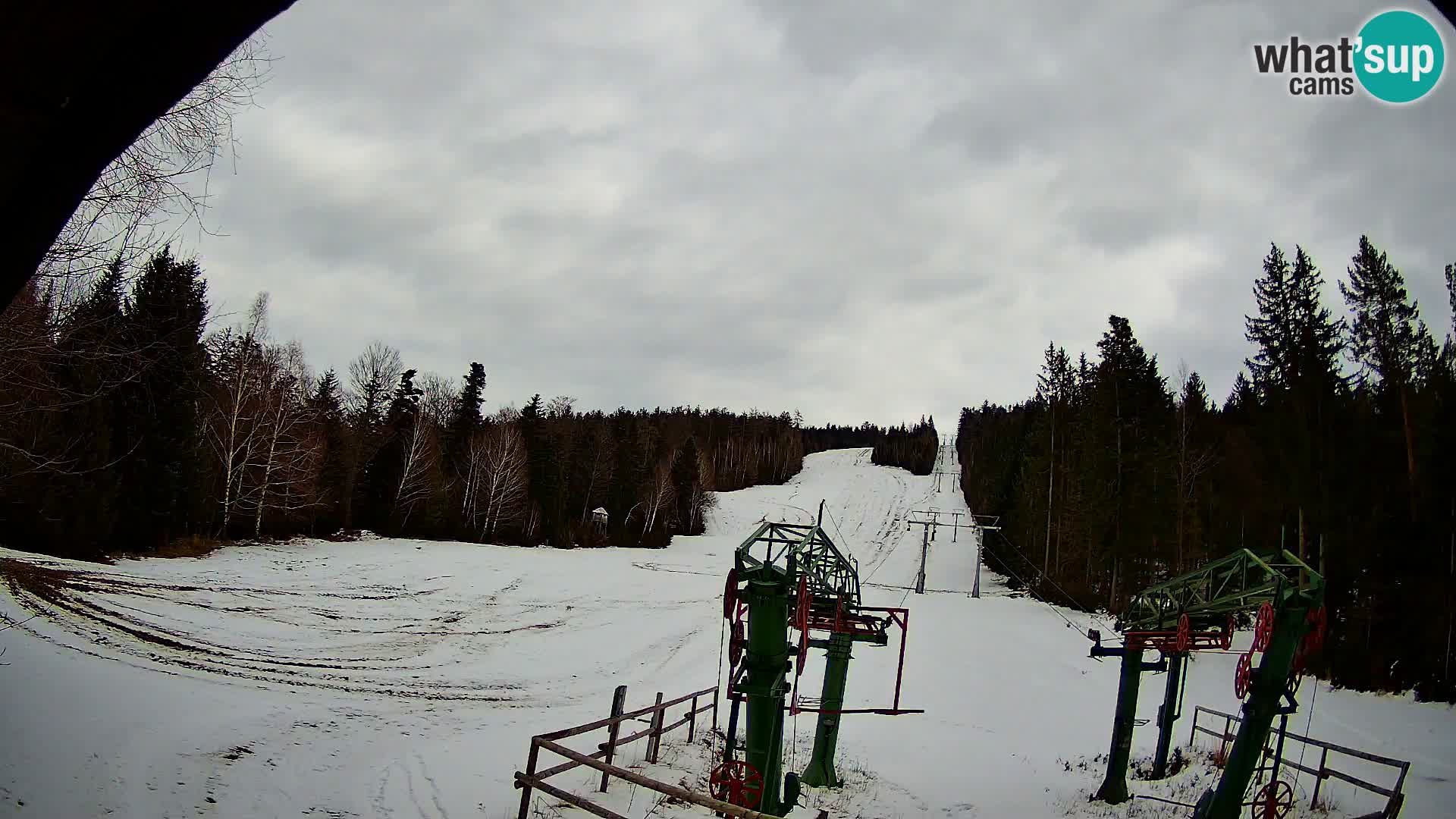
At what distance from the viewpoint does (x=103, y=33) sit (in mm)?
2387

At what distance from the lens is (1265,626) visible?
11742 mm

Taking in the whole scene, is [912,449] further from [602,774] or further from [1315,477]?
[602,774]

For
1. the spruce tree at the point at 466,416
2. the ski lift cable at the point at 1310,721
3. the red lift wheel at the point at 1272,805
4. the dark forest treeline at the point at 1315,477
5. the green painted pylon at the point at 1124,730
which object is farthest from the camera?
the spruce tree at the point at 466,416

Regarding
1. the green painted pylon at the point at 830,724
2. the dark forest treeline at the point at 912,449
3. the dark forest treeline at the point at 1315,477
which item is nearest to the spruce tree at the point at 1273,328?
the dark forest treeline at the point at 1315,477

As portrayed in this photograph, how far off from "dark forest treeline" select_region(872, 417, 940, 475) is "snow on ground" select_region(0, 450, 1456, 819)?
95.0m

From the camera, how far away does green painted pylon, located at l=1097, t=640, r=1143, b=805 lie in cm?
1502

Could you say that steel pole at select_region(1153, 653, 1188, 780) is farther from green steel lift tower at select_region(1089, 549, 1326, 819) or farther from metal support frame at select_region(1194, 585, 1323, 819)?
metal support frame at select_region(1194, 585, 1323, 819)

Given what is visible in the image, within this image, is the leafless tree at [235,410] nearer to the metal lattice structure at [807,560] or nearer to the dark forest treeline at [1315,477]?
the metal lattice structure at [807,560]

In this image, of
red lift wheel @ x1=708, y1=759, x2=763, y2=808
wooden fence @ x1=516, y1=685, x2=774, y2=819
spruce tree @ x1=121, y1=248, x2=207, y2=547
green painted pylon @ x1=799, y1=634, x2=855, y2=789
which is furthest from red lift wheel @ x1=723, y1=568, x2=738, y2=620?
spruce tree @ x1=121, y1=248, x2=207, y2=547

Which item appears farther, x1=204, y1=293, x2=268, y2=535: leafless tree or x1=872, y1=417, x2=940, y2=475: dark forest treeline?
x1=872, y1=417, x2=940, y2=475: dark forest treeline

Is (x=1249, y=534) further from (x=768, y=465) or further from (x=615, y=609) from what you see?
(x=768, y=465)

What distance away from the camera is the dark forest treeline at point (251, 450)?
679 centimetres

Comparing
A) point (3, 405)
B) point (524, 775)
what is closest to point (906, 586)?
point (524, 775)

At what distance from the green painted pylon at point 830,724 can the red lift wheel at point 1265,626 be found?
24.6 feet
